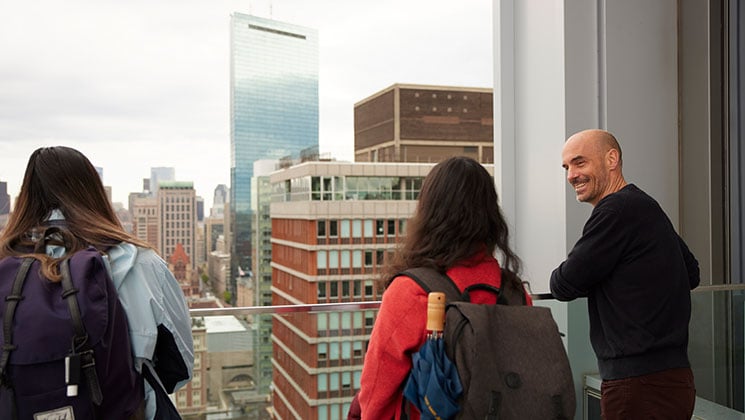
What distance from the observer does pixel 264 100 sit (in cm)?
5806

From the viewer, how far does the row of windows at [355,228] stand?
47000 mm

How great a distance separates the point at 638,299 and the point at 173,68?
231ft

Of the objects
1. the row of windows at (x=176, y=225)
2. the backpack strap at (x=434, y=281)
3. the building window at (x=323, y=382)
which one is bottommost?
the building window at (x=323, y=382)

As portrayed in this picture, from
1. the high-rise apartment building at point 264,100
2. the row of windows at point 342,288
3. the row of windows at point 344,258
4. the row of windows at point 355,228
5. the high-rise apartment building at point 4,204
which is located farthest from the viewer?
the high-rise apartment building at point 264,100

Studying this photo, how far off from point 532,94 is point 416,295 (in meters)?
2.25

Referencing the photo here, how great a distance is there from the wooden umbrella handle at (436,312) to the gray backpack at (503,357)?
0.02 metres

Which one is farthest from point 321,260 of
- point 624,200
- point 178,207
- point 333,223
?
point 624,200

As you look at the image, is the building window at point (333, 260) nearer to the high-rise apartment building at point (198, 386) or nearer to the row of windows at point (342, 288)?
the row of windows at point (342, 288)

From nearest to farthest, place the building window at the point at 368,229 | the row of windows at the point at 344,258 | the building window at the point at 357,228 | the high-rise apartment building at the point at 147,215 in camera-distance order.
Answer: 1. the high-rise apartment building at the point at 147,215
2. the row of windows at the point at 344,258
3. the building window at the point at 357,228
4. the building window at the point at 368,229

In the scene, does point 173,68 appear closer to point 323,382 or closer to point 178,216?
point 178,216

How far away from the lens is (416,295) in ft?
4.46

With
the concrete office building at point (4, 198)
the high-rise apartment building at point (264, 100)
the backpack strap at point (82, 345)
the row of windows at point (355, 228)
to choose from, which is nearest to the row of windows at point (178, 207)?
the high-rise apartment building at point (264, 100)

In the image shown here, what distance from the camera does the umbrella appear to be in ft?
4.27

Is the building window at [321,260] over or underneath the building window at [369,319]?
underneath
